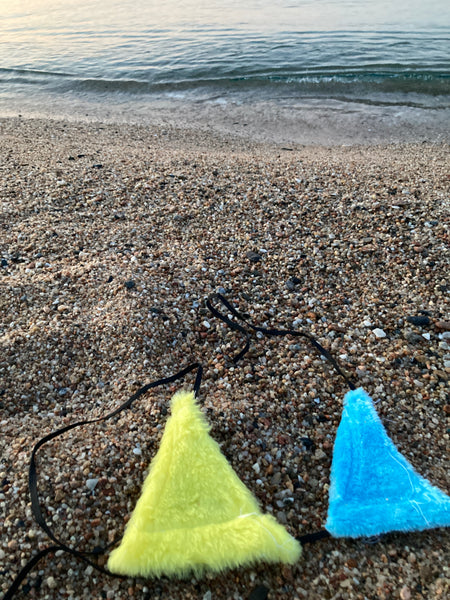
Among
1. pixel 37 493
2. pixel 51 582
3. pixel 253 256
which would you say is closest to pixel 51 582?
pixel 51 582

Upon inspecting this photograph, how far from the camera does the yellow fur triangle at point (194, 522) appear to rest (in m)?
1.78

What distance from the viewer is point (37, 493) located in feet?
6.64

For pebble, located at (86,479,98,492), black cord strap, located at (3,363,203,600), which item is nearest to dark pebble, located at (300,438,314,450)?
black cord strap, located at (3,363,203,600)

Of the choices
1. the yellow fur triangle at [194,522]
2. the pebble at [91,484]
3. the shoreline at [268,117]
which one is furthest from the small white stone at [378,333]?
the shoreline at [268,117]

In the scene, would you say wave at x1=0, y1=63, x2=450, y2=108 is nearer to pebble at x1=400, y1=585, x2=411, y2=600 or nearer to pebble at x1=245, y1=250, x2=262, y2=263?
pebble at x1=245, y1=250, x2=262, y2=263

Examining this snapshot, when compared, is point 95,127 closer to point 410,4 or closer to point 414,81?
point 414,81

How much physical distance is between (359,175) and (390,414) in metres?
3.53

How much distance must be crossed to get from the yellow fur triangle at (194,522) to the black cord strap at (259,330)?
86 centimetres

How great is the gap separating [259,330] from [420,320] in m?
1.21

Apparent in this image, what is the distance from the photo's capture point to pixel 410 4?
1914 centimetres

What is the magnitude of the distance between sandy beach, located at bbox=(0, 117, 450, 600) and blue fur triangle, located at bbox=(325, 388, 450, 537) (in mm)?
55

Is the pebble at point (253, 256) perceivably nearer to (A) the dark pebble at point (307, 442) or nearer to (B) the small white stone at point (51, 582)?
(A) the dark pebble at point (307, 442)

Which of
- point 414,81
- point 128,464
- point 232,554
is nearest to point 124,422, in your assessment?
point 128,464

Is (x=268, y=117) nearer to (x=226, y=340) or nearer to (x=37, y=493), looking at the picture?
(x=226, y=340)
